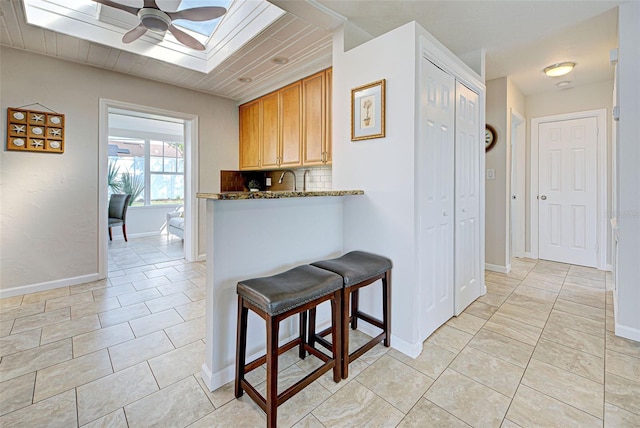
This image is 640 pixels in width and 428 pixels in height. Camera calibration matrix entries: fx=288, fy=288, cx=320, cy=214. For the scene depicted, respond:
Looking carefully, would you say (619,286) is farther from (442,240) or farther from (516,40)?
(516,40)

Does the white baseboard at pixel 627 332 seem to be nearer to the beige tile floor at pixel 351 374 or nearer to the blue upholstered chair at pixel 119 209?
the beige tile floor at pixel 351 374

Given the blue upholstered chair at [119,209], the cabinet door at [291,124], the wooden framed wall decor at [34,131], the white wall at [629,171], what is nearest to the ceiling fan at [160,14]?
the cabinet door at [291,124]

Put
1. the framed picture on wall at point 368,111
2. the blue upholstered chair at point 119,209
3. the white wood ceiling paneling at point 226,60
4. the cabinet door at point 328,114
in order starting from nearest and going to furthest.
Result: the framed picture on wall at point 368,111, the white wood ceiling paneling at point 226,60, the cabinet door at point 328,114, the blue upholstered chair at point 119,209

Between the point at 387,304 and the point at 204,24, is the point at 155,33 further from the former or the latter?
the point at 387,304

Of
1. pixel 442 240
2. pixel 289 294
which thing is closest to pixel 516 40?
pixel 442 240

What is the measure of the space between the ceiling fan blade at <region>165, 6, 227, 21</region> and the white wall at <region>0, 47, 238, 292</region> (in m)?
1.82

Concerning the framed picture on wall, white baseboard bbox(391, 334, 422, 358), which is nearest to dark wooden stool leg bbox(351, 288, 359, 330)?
white baseboard bbox(391, 334, 422, 358)

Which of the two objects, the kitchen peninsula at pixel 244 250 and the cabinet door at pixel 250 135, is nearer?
the kitchen peninsula at pixel 244 250

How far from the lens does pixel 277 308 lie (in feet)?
4.33

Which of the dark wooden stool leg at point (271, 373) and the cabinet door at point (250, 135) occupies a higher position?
the cabinet door at point (250, 135)

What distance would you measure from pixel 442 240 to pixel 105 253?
3.78 metres

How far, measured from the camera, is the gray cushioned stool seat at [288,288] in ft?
4.38

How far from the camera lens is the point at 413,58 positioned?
5.96ft

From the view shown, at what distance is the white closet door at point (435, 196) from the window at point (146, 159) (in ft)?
18.7
